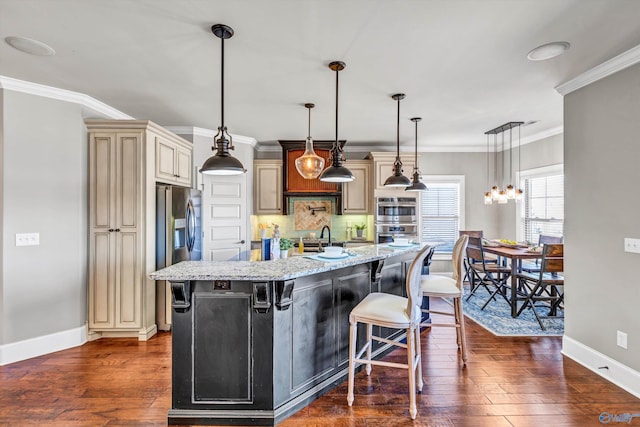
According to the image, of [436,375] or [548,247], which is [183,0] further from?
[548,247]

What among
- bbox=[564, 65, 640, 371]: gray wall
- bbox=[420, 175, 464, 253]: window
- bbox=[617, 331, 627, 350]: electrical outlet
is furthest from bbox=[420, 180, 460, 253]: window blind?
bbox=[617, 331, 627, 350]: electrical outlet

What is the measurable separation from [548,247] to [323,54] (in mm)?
3333

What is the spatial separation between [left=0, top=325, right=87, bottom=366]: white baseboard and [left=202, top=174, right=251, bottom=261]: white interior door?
73.4 inches

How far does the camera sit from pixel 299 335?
2.32 metres

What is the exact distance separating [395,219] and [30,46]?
4796mm

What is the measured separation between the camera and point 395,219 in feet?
18.1

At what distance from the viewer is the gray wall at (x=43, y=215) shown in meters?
3.05

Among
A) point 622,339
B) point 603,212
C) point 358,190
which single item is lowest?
point 622,339

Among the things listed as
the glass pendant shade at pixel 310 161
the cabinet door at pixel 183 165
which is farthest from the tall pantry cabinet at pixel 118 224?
the glass pendant shade at pixel 310 161

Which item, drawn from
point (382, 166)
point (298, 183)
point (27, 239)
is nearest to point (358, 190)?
point (382, 166)

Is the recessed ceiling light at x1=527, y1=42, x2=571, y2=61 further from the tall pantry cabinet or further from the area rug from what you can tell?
the tall pantry cabinet

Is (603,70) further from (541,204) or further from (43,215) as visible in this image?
(43,215)

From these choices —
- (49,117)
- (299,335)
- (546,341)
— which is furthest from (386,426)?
(49,117)

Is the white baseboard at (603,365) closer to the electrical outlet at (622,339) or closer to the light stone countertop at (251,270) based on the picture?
the electrical outlet at (622,339)
